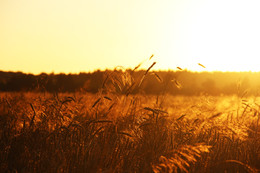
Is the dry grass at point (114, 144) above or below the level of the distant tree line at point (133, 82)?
below

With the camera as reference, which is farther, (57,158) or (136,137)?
(136,137)

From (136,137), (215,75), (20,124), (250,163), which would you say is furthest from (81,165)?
(215,75)

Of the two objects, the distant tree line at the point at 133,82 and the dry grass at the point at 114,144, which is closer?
the dry grass at the point at 114,144

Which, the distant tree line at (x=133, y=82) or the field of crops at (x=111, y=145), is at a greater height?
the distant tree line at (x=133, y=82)

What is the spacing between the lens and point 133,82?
3066 millimetres

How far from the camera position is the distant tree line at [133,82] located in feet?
10.1

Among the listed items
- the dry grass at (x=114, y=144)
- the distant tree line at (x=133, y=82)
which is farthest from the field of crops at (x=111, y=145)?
the distant tree line at (x=133, y=82)

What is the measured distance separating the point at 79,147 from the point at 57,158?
0.24m

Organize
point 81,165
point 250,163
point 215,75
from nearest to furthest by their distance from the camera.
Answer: point 81,165, point 250,163, point 215,75

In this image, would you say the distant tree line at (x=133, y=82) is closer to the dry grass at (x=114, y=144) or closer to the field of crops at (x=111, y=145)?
the dry grass at (x=114, y=144)

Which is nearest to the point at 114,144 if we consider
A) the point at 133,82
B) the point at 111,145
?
the point at 111,145

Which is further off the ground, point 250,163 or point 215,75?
point 215,75

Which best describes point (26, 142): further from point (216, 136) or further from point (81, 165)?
point (216, 136)

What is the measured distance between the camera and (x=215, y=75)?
42.8 m
